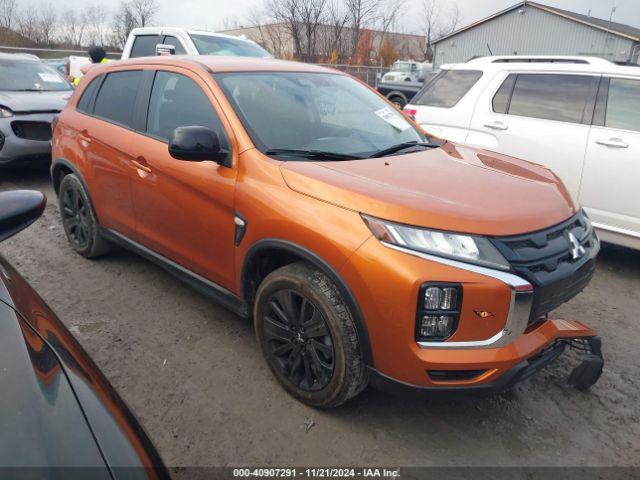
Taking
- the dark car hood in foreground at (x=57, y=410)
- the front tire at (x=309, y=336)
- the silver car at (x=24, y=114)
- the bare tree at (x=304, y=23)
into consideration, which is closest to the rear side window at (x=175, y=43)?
the silver car at (x=24, y=114)

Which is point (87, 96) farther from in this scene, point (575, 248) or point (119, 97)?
point (575, 248)

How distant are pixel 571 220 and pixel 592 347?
0.72 m

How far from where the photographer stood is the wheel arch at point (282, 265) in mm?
2274

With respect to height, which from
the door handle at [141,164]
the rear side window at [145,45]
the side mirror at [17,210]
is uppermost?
the rear side window at [145,45]

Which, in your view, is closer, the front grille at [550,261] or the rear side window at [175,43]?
the front grille at [550,261]

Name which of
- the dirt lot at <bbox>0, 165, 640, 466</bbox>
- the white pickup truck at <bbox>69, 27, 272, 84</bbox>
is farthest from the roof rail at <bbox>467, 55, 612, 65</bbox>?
the white pickup truck at <bbox>69, 27, 272, 84</bbox>

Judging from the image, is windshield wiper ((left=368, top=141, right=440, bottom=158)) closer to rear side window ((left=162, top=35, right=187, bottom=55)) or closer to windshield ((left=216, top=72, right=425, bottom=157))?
windshield ((left=216, top=72, right=425, bottom=157))

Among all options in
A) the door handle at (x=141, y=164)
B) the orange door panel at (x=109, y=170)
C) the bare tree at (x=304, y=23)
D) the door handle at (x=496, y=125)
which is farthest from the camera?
the bare tree at (x=304, y=23)

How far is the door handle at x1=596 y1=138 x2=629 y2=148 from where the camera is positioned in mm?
4434

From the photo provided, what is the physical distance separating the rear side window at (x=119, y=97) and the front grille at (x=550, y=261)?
281cm

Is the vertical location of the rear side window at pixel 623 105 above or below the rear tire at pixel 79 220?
above

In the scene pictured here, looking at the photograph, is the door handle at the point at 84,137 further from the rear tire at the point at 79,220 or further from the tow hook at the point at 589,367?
the tow hook at the point at 589,367

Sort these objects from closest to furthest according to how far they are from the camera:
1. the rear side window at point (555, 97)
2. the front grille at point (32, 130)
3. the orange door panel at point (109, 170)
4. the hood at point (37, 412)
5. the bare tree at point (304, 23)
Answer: the hood at point (37, 412), the orange door panel at point (109, 170), the rear side window at point (555, 97), the front grille at point (32, 130), the bare tree at point (304, 23)

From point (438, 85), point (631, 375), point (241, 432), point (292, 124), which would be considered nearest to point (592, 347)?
point (631, 375)
